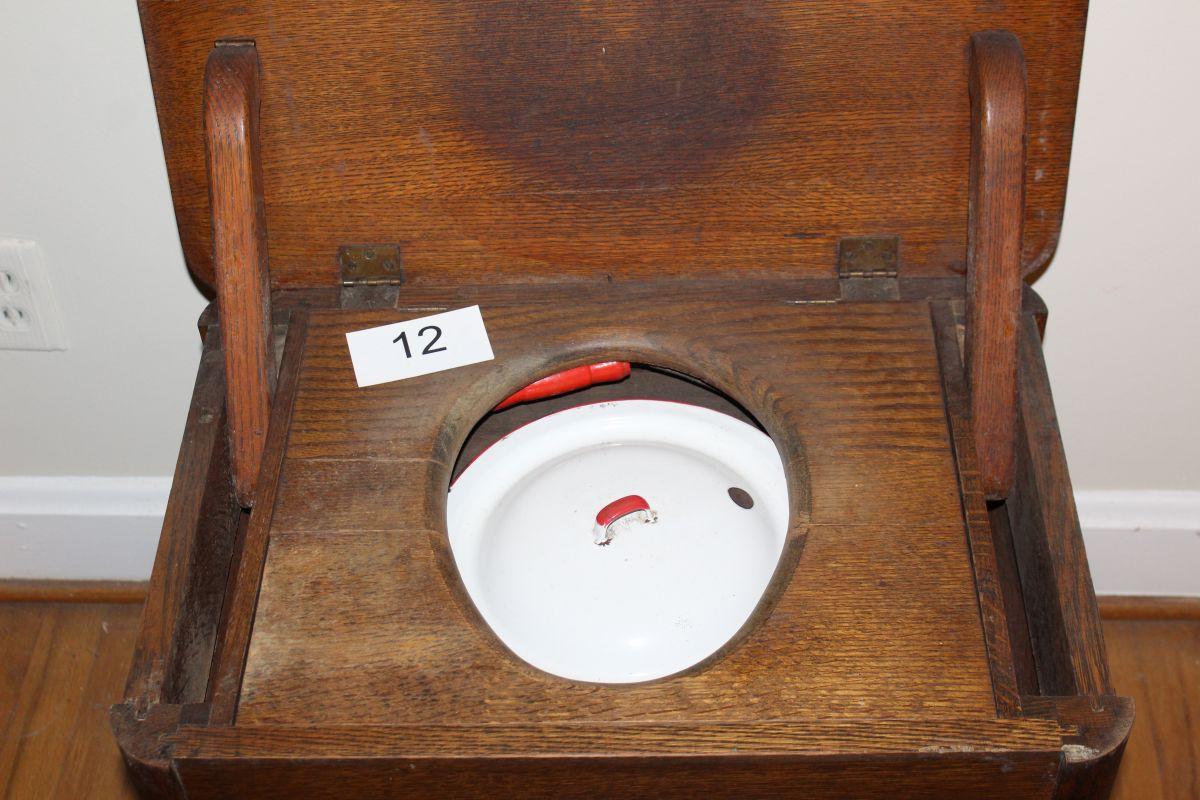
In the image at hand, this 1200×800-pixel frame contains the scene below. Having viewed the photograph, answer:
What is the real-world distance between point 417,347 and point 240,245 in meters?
0.14

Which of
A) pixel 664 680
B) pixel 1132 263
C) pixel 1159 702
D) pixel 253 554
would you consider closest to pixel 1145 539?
pixel 1159 702

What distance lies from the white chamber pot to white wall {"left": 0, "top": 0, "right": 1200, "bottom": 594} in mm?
444

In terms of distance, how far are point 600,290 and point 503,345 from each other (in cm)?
10

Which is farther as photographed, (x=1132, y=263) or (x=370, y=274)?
(x=1132, y=263)

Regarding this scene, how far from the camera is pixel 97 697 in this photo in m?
1.41

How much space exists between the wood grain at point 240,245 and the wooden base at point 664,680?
28mm

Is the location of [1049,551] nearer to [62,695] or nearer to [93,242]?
[93,242]

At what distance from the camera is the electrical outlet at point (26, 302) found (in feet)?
4.09

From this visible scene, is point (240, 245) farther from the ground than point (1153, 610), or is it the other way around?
point (240, 245)

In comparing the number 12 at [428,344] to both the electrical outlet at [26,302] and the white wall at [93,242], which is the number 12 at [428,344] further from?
the electrical outlet at [26,302]

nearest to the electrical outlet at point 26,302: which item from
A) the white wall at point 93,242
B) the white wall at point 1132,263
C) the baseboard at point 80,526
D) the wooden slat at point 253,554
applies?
the white wall at point 93,242

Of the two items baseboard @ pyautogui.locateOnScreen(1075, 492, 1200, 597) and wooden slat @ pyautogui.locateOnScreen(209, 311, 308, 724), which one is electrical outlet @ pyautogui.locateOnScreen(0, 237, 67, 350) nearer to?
wooden slat @ pyautogui.locateOnScreen(209, 311, 308, 724)

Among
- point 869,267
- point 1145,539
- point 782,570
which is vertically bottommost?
point 782,570

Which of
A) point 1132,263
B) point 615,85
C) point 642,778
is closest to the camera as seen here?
point 642,778
